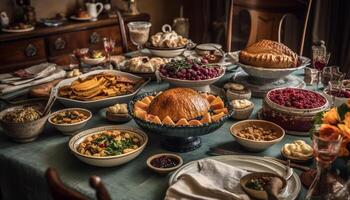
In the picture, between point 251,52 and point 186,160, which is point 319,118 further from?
point 251,52

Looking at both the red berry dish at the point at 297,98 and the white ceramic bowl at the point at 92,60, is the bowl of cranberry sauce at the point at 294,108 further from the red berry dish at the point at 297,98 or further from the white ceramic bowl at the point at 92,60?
the white ceramic bowl at the point at 92,60

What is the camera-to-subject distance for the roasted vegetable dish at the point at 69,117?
151 cm

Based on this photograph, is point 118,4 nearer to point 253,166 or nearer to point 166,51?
point 166,51

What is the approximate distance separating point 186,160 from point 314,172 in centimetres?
39

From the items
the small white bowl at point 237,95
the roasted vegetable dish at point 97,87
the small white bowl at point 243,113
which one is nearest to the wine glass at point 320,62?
the small white bowl at point 237,95

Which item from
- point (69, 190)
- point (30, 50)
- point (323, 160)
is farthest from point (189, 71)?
point (30, 50)

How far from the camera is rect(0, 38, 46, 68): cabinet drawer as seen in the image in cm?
309

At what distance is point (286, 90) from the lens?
162 cm

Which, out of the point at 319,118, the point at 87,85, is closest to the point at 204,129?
the point at 319,118

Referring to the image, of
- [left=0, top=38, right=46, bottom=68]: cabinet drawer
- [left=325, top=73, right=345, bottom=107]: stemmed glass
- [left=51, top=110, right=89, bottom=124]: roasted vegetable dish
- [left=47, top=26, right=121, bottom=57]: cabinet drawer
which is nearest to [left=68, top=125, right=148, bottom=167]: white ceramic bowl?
[left=51, top=110, right=89, bottom=124]: roasted vegetable dish

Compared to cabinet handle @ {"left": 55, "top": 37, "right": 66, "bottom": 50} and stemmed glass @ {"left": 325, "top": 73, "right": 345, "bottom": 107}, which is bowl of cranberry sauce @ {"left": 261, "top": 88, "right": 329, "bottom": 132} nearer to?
stemmed glass @ {"left": 325, "top": 73, "right": 345, "bottom": 107}

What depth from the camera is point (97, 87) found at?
1718 millimetres

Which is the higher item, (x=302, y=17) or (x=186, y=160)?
(x=302, y=17)

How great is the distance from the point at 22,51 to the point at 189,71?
1.91 m
